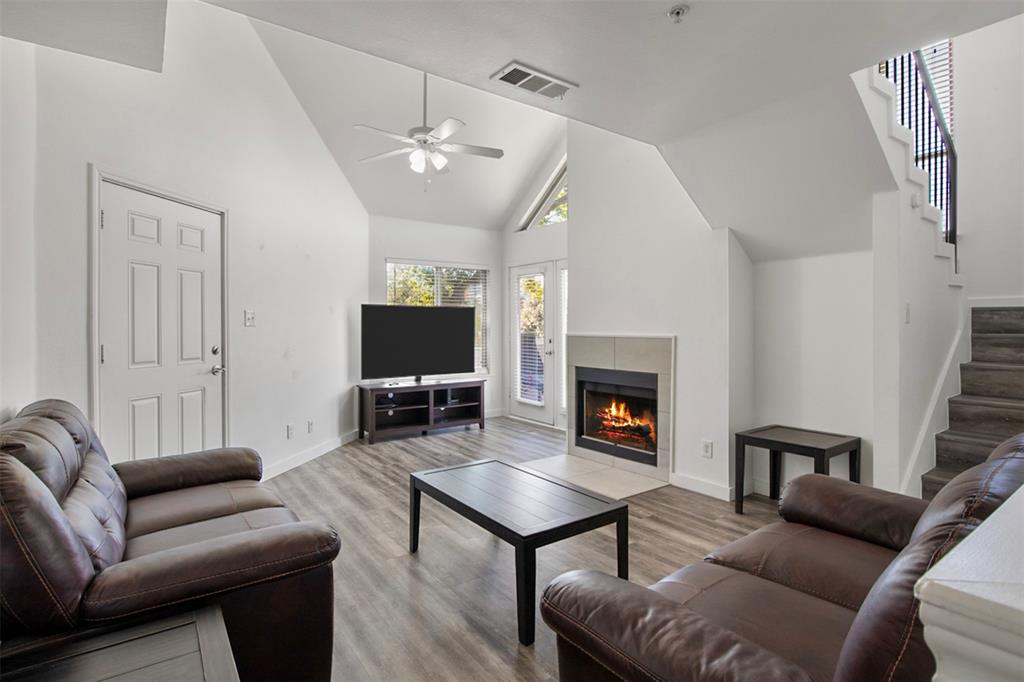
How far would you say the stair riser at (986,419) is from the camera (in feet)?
9.53

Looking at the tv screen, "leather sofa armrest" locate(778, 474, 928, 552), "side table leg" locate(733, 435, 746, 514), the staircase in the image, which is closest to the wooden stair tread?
the staircase

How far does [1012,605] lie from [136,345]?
150 inches

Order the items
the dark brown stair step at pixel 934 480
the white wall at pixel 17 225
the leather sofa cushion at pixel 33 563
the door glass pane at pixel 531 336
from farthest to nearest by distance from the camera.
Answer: the door glass pane at pixel 531 336, the dark brown stair step at pixel 934 480, the white wall at pixel 17 225, the leather sofa cushion at pixel 33 563

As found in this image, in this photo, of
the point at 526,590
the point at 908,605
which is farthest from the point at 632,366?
the point at 908,605

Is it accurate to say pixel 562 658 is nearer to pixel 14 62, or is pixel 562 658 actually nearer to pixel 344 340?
pixel 14 62

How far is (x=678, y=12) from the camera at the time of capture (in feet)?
6.16

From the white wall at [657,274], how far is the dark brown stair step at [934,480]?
3.74 feet

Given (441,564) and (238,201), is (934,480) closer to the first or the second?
(441,564)

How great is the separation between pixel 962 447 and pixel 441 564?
304cm

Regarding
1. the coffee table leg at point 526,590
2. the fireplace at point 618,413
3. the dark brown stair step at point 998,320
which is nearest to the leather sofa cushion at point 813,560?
the coffee table leg at point 526,590

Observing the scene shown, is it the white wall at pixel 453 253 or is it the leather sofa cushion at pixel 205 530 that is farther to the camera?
the white wall at pixel 453 253

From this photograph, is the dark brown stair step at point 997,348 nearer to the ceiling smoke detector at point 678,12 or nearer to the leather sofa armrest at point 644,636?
the ceiling smoke detector at point 678,12

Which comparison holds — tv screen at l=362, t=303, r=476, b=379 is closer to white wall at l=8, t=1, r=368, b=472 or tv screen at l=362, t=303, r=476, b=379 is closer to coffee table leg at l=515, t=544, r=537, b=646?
white wall at l=8, t=1, r=368, b=472

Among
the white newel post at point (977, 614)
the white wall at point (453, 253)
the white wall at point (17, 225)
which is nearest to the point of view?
the white newel post at point (977, 614)
